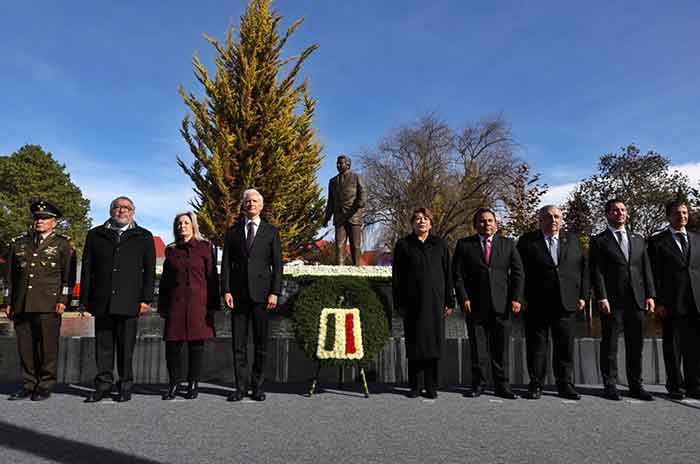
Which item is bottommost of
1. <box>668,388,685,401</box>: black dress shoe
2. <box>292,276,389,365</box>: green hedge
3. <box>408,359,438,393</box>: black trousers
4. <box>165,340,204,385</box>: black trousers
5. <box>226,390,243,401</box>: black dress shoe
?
<box>668,388,685,401</box>: black dress shoe

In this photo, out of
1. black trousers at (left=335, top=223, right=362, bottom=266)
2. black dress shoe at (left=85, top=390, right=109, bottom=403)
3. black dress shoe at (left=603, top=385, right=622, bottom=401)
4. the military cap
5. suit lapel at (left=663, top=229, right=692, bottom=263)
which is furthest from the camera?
black trousers at (left=335, top=223, right=362, bottom=266)

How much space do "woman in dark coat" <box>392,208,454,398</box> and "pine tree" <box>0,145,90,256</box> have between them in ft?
120

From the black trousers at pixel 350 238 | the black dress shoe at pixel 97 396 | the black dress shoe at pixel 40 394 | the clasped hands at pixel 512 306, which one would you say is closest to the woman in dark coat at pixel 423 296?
the clasped hands at pixel 512 306

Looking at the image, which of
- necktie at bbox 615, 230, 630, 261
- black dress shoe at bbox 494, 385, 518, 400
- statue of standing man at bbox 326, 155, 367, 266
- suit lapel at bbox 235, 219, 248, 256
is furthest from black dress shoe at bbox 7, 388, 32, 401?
statue of standing man at bbox 326, 155, 367, 266

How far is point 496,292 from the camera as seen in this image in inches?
199

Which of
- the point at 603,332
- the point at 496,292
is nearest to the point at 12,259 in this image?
the point at 496,292

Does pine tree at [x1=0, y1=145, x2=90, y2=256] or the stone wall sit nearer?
the stone wall

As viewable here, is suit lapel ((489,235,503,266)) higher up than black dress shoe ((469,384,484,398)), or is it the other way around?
A: suit lapel ((489,235,503,266))

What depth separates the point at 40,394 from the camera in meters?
4.74

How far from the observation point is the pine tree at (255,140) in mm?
17609

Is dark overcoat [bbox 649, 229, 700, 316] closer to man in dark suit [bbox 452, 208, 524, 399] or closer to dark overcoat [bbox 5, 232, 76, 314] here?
man in dark suit [bbox 452, 208, 524, 399]

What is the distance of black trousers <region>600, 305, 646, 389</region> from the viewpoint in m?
5.02

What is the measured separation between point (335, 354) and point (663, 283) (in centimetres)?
351

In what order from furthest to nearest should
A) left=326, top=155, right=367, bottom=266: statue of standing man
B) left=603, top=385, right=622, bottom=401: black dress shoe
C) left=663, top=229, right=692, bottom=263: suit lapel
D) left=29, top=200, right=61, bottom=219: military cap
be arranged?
1. left=326, top=155, right=367, bottom=266: statue of standing man
2. left=663, top=229, right=692, bottom=263: suit lapel
3. left=29, top=200, right=61, bottom=219: military cap
4. left=603, top=385, right=622, bottom=401: black dress shoe
